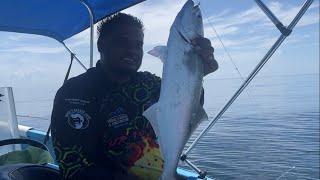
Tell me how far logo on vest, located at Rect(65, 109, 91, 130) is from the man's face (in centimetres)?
54

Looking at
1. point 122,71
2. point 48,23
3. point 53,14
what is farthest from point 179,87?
point 48,23

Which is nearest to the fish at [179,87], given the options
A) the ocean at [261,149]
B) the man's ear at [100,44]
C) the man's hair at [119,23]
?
the man's hair at [119,23]

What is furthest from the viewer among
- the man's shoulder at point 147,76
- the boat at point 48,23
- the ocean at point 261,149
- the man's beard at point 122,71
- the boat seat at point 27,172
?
the ocean at point 261,149

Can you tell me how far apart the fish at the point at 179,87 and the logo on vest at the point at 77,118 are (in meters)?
1.31

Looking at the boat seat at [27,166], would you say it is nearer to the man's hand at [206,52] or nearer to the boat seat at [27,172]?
the boat seat at [27,172]

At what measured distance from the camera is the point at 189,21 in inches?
84.9

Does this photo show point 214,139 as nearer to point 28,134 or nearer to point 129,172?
point 28,134

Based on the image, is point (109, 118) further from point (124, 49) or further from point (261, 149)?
point (261, 149)

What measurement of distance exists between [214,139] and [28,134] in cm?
1121

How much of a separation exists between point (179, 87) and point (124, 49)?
61.0 inches

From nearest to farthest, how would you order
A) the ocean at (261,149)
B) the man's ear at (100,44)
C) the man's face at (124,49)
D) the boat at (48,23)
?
the man's face at (124,49) < the man's ear at (100,44) < the boat at (48,23) < the ocean at (261,149)

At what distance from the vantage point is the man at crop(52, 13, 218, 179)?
3.48m

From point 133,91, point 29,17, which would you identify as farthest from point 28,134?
point 133,91

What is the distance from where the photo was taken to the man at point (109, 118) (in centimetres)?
348
